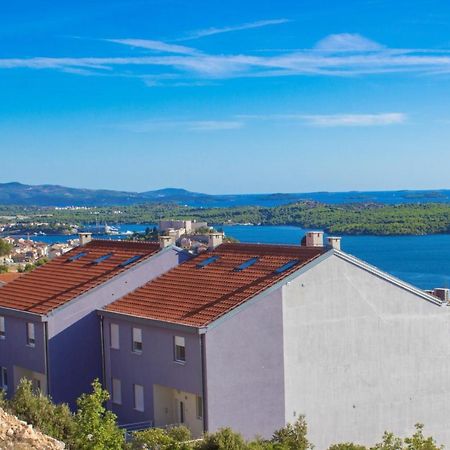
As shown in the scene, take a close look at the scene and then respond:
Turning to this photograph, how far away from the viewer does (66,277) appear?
95.3ft

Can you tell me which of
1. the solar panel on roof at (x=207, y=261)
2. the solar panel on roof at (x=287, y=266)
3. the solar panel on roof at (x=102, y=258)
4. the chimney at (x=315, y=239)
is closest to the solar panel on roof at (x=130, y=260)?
the solar panel on roof at (x=102, y=258)

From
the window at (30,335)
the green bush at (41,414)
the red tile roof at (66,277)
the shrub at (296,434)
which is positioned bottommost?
the shrub at (296,434)

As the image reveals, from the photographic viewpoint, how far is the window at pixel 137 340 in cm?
2511

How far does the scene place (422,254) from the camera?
154625 mm

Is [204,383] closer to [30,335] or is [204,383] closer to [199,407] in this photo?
[199,407]

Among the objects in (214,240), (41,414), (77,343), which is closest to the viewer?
(41,414)

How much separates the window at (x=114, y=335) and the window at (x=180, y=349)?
2973mm

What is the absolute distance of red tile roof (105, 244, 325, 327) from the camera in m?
23.9

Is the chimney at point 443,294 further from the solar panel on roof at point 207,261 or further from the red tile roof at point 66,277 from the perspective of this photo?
the red tile roof at point 66,277

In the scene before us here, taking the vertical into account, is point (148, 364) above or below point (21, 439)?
below

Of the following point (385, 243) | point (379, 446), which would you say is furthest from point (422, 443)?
point (385, 243)

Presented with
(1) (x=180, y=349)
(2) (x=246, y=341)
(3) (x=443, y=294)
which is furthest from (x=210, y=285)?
(3) (x=443, y=294)

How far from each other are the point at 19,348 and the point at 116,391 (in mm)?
3540

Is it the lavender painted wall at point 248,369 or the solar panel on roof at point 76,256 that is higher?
the solar panel on roof at point 76,256
